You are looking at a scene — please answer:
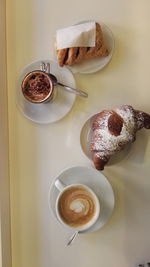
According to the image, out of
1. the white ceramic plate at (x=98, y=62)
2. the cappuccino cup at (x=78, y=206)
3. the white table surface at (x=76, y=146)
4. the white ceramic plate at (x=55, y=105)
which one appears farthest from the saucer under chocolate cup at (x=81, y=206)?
the white ceramic plate at (x=98, y=62)

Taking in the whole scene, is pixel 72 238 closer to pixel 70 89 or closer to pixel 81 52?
pixel 70 89

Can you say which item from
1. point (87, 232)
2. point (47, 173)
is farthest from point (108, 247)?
point (47, 173)

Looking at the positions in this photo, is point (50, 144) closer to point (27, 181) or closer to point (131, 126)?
point (27, 181)

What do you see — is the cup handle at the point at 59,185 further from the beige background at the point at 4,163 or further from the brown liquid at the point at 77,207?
the beige background at the point at 4,163

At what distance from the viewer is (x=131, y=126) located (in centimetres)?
95

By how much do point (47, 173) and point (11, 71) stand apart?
402 mm

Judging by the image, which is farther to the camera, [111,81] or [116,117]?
[111,81]

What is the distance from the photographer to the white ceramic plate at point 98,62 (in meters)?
1.05

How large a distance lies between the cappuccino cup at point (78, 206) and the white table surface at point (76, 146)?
108 millimetres

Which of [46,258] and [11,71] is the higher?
[11,71]

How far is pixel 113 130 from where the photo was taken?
0.95m

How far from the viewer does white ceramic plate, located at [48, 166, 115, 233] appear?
1.03 meters

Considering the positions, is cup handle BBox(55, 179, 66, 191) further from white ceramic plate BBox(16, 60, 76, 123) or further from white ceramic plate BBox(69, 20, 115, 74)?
white ceramic plate BBox(69, 20, 115, 74)

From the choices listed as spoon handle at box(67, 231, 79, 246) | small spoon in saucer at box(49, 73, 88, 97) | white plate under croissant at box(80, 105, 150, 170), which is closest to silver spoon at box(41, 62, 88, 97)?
small spoon in saucer at box(49, 73, 88, 97)
